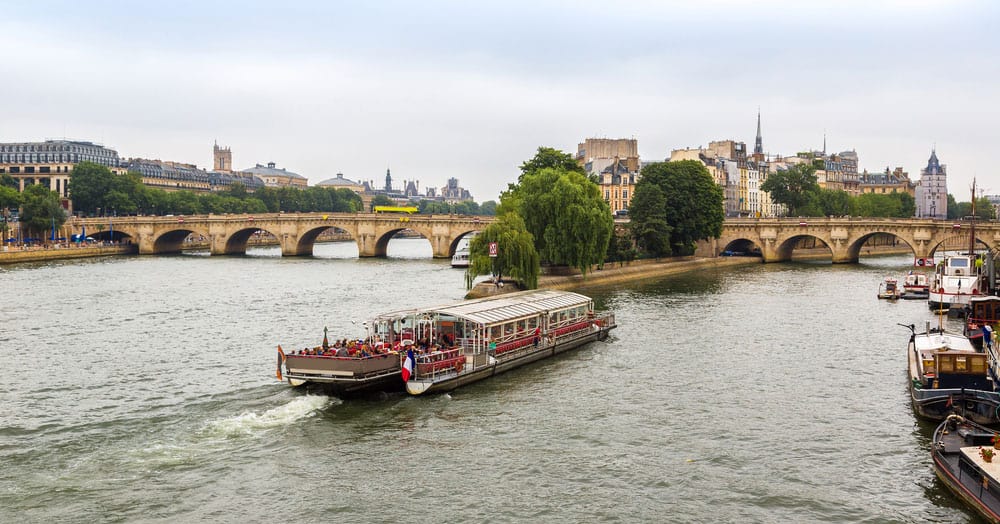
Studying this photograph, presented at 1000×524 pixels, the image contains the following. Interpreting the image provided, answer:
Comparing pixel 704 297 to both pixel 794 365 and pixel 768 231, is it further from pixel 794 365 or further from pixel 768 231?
pixel 768 231

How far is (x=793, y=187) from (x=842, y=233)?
1708 inches

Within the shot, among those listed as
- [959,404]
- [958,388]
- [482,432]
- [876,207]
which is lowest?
[482,432]

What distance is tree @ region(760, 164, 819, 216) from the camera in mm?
150375

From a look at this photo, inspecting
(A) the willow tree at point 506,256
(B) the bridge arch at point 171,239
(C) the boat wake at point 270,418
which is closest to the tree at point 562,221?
(A) the willow tree at point 506,256

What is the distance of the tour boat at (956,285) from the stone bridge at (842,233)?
110 feet

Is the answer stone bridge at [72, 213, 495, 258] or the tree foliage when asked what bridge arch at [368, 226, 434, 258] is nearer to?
stone bridge at [72, 213, 495, 258]

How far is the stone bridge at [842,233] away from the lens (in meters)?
102

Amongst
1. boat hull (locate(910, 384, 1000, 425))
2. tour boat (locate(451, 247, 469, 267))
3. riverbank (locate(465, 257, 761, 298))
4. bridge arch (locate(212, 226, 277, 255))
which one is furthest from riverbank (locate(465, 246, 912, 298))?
bridge arch (locate(212, 226, 277, 255))

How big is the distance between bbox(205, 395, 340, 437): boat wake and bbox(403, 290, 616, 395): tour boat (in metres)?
3.40

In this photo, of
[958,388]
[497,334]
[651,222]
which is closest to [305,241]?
[651,222]

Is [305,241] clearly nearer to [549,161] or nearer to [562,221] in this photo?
[549,161]

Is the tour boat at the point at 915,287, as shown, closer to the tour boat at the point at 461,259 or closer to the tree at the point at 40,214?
the tour boat at the point at 461,259

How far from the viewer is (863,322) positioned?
5741 cm

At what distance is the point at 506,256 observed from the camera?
2613 inches
